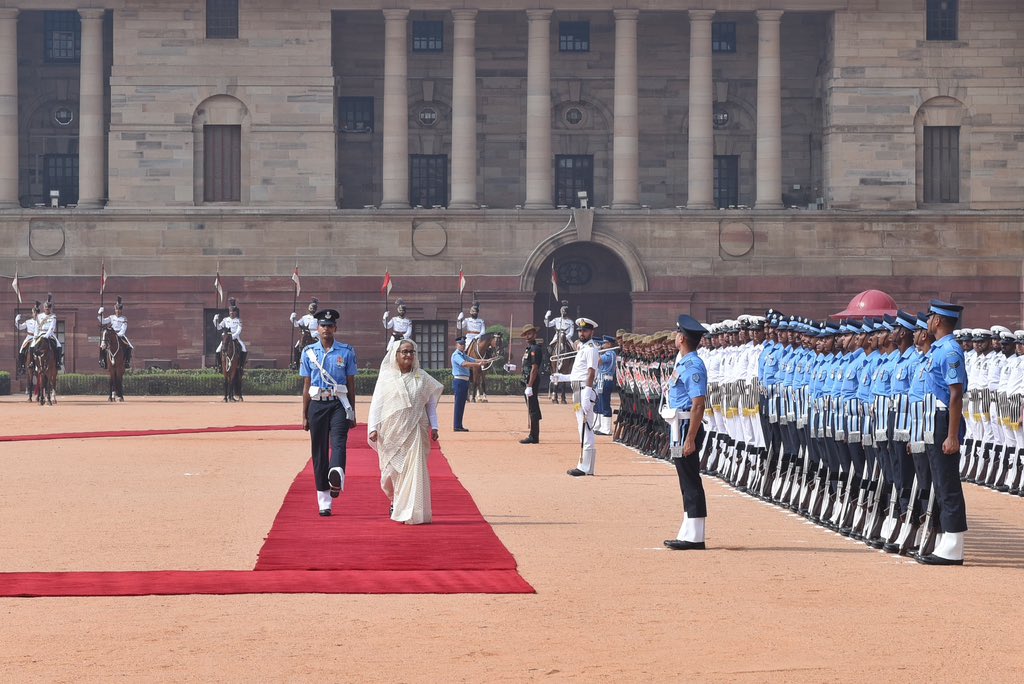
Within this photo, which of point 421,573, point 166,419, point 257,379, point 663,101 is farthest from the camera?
point 663,101

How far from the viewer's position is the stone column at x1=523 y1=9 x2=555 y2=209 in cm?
6388

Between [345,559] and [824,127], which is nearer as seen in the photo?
[345,559]

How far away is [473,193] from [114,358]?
17.9 m

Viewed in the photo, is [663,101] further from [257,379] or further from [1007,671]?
[1007,671]

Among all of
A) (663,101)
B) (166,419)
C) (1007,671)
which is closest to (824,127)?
(663,101)

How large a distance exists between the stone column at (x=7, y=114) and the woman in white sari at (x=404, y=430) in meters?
46.8

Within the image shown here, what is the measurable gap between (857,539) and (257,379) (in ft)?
130

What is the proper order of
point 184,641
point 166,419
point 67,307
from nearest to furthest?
point 184,641 < point 166,419 < point 67,307

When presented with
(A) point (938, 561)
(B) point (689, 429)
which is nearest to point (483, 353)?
(B) point (689, 429)

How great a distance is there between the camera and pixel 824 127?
216ft

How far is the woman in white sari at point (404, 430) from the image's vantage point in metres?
19.8

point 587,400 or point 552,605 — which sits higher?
point 587,400

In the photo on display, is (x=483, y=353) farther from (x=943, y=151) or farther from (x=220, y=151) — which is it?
(x=943, y=151)

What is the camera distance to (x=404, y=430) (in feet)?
66.0
